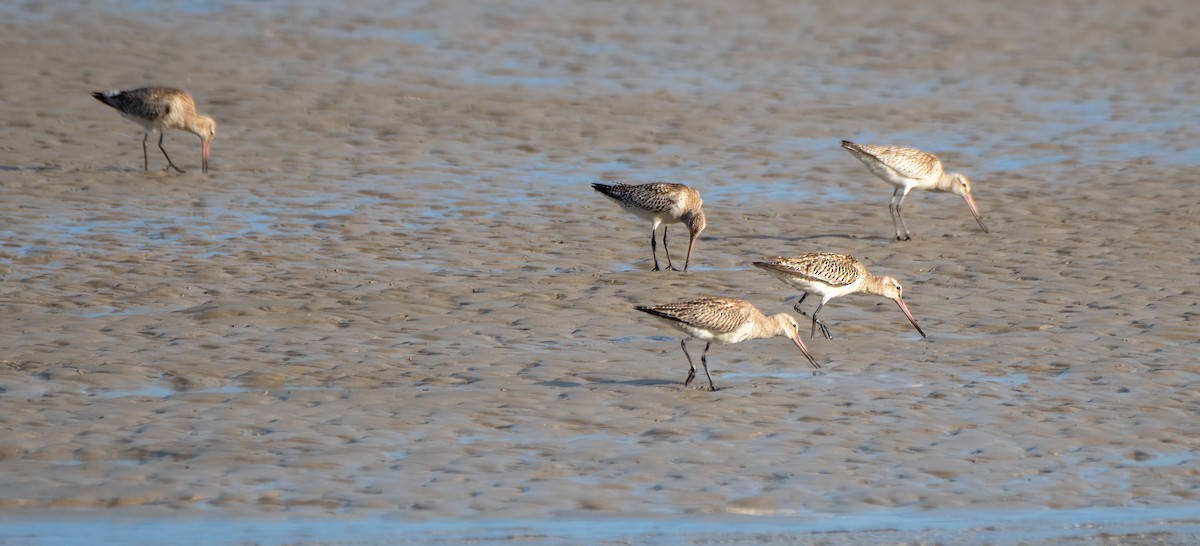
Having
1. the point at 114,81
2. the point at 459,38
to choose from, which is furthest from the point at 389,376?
the point at 459,38

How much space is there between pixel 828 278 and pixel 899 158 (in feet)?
12.4

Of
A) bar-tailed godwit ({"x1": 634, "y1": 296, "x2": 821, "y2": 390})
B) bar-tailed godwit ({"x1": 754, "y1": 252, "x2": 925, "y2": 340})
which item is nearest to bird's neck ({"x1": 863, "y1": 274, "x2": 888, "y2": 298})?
bar-tailed godwit ({"x1": 754, "y1": 252, "x2": 925, "y2": 340})

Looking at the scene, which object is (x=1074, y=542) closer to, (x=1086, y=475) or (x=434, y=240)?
(x=1086, y=475)

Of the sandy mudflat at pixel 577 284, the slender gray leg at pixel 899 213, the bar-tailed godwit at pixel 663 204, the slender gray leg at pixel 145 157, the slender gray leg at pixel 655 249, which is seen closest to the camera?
the sandy mudflat at pixel 577 284

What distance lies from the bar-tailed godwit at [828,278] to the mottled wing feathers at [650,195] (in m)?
2.16

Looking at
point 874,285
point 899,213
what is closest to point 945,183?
point 899,213

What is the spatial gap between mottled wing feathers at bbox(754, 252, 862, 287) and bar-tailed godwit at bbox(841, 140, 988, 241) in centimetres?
331

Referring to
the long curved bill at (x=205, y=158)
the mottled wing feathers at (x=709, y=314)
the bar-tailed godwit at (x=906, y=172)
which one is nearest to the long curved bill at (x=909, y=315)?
the mottled wing feathers at (x=709, y=314)

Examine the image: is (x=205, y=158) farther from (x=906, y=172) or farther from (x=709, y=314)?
(x=709, y=314)

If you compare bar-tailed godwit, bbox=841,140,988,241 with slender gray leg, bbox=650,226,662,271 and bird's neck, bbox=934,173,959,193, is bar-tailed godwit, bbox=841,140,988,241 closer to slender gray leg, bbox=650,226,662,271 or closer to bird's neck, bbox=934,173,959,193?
bird's neck, bbox=934,173,959,193

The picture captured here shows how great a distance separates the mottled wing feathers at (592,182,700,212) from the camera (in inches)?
513

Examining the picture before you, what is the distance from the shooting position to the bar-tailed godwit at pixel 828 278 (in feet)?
35.7

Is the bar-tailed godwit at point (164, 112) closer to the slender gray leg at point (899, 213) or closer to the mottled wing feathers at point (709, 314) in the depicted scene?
the slender gray leg at point (899, 213)

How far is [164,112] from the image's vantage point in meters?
16.2
